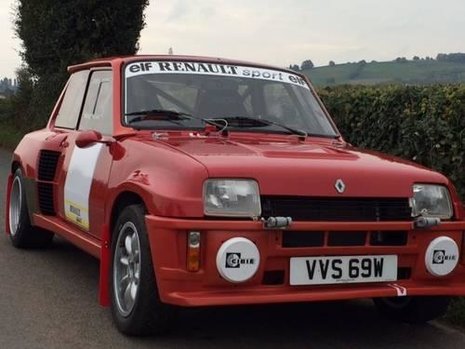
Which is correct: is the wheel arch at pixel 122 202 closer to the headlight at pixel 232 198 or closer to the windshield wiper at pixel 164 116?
the headlight at pixel 232 198

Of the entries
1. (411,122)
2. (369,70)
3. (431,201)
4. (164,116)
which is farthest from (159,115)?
(369,70)

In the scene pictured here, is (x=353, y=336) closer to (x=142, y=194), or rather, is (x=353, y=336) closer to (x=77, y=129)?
(x=142, y=194)

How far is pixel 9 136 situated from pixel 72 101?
53.0 ft

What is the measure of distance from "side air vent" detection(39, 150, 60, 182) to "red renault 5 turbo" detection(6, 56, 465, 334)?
62 cm

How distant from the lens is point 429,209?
427 centimetres

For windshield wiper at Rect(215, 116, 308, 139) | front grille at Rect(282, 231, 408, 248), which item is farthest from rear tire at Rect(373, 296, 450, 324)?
windshield wiper at Rect(215, 116, 308, 139)

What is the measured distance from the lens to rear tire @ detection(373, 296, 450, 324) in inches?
185

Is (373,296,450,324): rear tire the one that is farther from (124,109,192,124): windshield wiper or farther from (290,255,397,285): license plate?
(124,109,192,124): windshield wiper

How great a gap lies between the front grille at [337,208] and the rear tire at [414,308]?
84 cm

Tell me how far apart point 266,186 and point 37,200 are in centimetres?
299

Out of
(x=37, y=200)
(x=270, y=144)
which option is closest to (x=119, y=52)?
(x=37, y=200)

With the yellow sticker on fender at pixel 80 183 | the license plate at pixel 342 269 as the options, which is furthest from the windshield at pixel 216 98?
the license plate at pixel 342 269

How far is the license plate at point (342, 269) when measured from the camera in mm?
3934

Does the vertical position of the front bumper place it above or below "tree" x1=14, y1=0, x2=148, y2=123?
below
